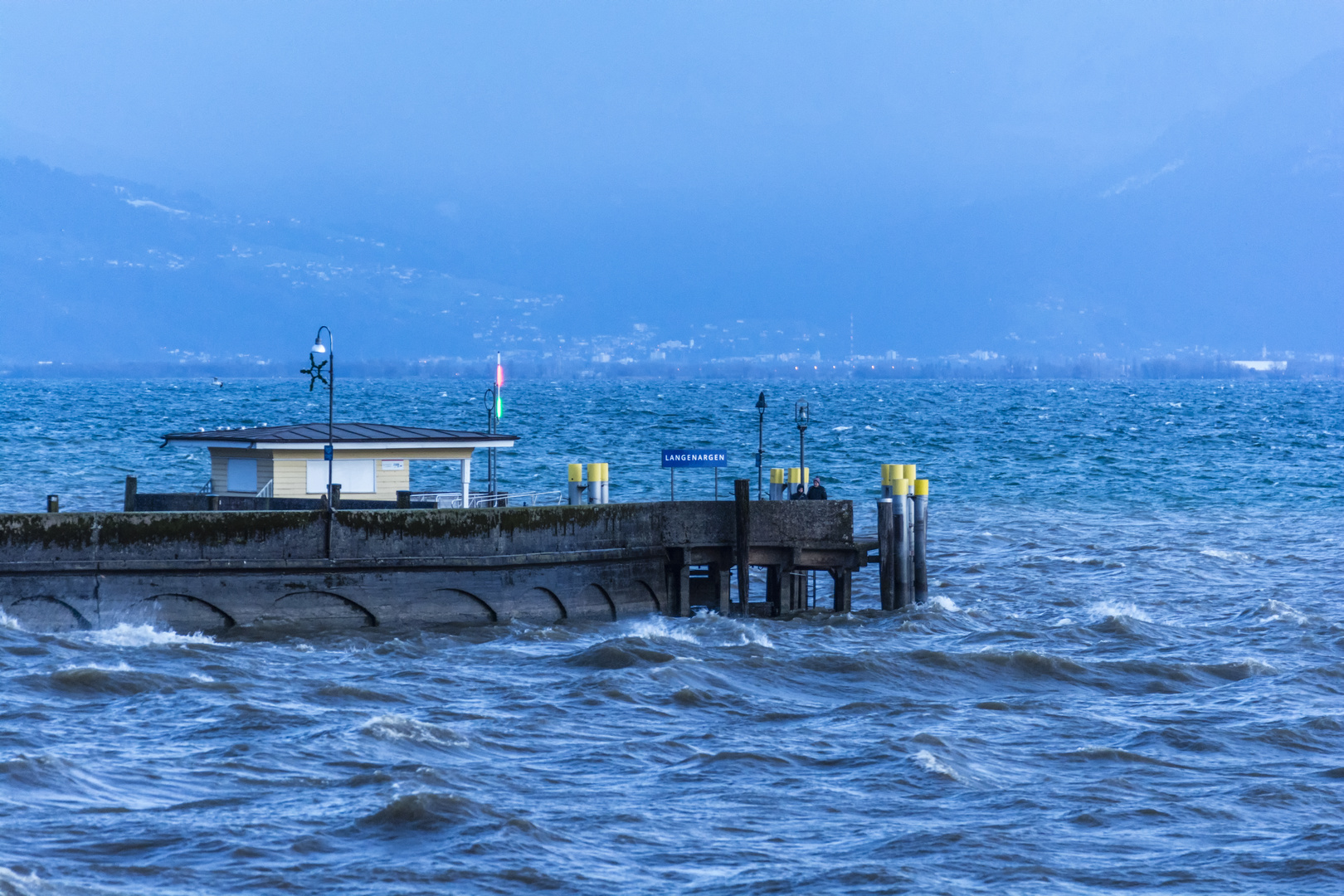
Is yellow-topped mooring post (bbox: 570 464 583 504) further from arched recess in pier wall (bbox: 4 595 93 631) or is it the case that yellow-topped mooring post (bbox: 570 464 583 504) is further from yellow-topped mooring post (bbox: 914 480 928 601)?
arched recess in pier wall (bbox: 4 595 93 631)

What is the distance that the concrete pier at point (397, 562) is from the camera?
29.3 m

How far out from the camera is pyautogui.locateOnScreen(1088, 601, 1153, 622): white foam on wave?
35.6 m

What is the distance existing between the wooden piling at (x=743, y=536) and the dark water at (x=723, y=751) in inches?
35.7

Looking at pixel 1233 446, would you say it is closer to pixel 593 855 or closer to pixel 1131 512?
pixel 1131 512

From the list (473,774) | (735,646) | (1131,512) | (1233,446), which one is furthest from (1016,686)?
(1233,446)

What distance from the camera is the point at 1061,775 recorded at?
872 inches

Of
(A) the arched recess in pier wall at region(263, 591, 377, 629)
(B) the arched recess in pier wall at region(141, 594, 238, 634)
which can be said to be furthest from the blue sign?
(B) the arched recess in pier wall at region(141, 594, 238, 634)

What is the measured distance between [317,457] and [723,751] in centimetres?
1581

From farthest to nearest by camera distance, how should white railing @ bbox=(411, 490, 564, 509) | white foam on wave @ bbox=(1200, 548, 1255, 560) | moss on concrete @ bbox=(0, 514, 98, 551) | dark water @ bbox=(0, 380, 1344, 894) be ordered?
white foam on wave @ bbox=(1200, 548, 1255, 560)
white railing @ bbox=(411, 490, 564, 509)
moss on concrete @ bbox=(0, 514, 98, 551)
dark water @ bbox=(0, 380, 1344, 894)

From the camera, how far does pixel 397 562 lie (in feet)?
100

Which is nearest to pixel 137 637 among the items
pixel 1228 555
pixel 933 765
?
pixel 933 765

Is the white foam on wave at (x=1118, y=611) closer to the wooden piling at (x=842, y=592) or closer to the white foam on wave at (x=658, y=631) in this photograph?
the wooden piling at (x=842, y=592)

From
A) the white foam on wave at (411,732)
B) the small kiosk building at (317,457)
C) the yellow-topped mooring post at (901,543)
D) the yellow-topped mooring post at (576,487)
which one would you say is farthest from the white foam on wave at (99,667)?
the yellow-topped mooring post at (901,543)

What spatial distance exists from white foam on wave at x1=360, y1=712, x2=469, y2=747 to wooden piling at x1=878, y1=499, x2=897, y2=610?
43.2 feet
